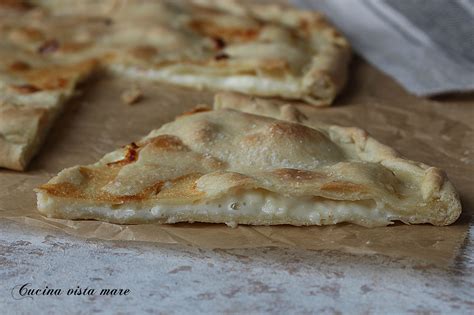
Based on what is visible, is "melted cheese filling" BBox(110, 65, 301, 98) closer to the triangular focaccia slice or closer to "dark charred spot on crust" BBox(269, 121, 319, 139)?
"dark charred spot on crust" BBox(269, 121, 319, 139)

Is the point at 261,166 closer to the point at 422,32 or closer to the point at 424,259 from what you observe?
the point at 424,259

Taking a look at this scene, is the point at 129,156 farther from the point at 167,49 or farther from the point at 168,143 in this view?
the point at 167,49

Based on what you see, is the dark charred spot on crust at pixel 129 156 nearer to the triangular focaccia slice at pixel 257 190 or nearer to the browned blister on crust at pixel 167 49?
the triangular focaccia slice at pixel 257 190

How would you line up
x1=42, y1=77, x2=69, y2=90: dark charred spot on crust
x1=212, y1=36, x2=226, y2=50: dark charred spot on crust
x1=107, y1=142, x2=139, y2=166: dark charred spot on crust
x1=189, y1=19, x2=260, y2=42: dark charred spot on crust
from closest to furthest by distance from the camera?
1. x1=107, y1=142, x2=139, y2=166: dark charred spot on crust
2. x1=42, y1=77, x2=69, y2=90: dark charred spot on crust
3. x1=212, y1=36, x2=226, y2=50: dark charred spot on crust
4. x1=189, y1=19, x2=260, y2=42: dark charred spot on crust

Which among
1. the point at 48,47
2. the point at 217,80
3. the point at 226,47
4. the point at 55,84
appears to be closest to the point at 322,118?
the point at 217,80

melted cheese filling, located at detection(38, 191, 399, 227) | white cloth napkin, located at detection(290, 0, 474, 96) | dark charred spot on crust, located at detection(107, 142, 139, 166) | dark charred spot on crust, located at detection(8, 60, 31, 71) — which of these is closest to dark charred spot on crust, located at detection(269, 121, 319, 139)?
melted cheese filling, located at detection(38, 191, 399, 227)

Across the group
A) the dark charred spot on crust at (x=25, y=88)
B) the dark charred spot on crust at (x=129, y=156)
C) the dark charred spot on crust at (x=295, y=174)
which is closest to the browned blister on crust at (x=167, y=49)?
the dark charred spot on crust at (x=25, y=88)
